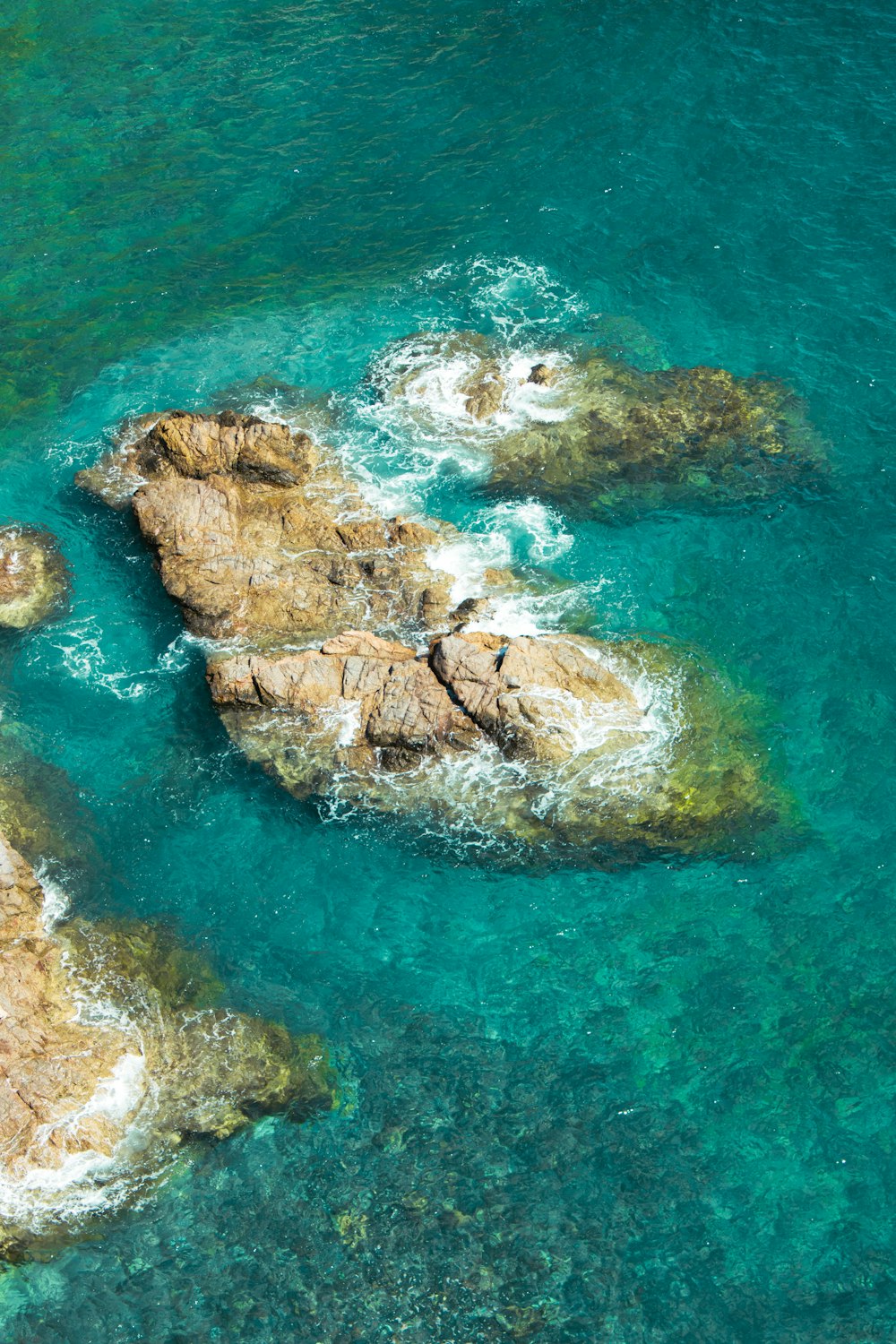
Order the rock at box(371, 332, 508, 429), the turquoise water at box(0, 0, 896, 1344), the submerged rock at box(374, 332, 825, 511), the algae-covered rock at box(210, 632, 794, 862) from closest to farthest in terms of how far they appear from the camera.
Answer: the turquoise water at box(0, 0, 896, 1344) < the algae-covered rock at box(210, 632, 794, 862) < the submerged rock at box(374, 332, 825, 511) < the rock at box(371, 332, 508, 429)

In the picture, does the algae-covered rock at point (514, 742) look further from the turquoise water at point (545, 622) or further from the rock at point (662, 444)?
the rock at point (662, 444)

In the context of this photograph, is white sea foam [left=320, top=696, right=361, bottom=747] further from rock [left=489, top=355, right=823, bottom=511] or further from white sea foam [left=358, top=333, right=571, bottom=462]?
white sea foam [left=358, top=333, right=571, bottom=462]

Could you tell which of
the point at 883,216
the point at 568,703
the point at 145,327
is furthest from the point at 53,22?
the point at 568,703

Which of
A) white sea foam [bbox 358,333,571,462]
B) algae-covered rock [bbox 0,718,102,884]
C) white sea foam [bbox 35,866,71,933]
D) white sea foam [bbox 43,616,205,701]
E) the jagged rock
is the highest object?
white sea foam [bbox 358,333,571,462]

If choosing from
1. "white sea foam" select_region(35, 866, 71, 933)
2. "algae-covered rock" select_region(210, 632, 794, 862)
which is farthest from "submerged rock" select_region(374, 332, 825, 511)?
"white sea foam" select_region(35, 866, 71, 933)

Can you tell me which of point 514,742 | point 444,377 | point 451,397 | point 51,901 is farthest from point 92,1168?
point 444,377

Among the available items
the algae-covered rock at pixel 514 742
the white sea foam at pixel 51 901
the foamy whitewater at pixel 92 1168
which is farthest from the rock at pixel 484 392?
the foamy whitewater at pixel 92 1168

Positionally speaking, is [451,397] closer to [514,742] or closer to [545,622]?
[545,622]
